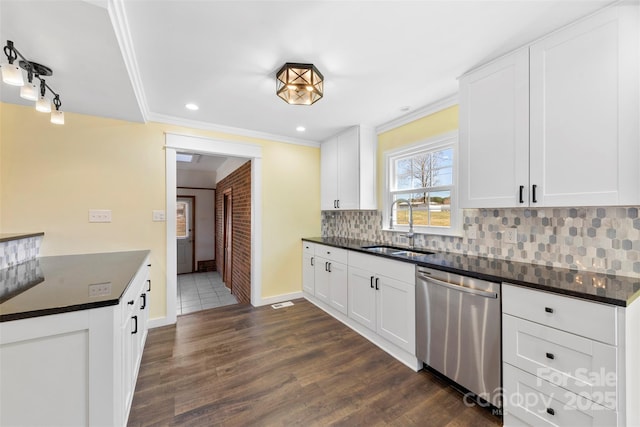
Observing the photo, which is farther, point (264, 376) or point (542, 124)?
point (264, 376)

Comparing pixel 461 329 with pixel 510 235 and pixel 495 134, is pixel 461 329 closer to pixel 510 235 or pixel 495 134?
pixel 510 235

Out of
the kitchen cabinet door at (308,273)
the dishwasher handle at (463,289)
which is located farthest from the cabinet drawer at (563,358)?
the kitchen cabinet door at (308,273)

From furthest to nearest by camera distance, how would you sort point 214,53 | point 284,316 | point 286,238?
point 286,238 → point 284,316 → point 214,53

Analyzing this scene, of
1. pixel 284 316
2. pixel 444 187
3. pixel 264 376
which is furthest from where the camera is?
pixel 284 316

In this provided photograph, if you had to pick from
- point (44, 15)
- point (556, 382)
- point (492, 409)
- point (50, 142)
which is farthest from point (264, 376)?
point (50, 142)

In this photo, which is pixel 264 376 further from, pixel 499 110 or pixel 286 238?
pixel 499 110

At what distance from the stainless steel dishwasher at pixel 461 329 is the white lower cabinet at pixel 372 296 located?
0.12 meters

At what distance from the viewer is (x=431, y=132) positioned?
2.64m

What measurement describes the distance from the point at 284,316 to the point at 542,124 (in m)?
3.08

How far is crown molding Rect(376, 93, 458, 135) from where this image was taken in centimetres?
A: 241

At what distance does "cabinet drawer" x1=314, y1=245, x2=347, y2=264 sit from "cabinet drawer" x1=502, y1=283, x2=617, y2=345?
166 cm

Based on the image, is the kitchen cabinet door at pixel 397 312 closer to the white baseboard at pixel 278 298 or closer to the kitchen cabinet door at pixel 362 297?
the kitchen cabinet door at pixel 362 297

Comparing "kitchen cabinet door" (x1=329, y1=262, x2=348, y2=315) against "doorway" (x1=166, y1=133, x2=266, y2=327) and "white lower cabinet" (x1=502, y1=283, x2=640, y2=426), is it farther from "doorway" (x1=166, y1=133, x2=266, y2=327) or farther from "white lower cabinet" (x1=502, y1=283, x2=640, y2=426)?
"white lower cabinet" (x1=502, y1=283, x2=640, y2=426)

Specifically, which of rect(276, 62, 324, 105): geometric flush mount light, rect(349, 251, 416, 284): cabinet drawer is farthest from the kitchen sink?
rect(276, 62, 324, 105): geometric flush mount light
